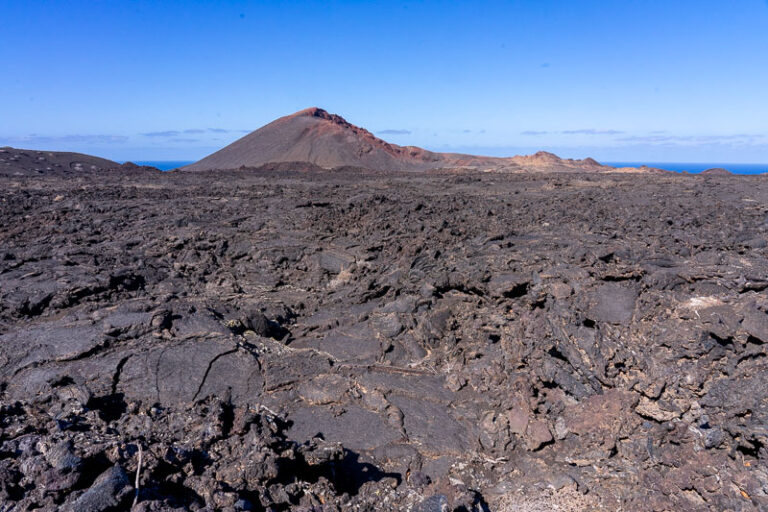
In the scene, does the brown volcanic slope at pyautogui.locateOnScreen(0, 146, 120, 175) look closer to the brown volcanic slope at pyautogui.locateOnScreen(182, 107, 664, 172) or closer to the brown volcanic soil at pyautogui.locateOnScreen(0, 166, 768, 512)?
the brown volcanic slope at pyautogui.locateOnScreen(182, 107, 664, 172)

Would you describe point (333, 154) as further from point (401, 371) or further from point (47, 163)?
point (401, 371)

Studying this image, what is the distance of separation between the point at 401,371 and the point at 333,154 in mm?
27534

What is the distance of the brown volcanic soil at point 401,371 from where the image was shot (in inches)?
134

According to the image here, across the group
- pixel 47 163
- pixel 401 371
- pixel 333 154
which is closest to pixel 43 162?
pixel 47 163

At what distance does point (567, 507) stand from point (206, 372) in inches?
134

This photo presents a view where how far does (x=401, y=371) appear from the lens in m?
5.43

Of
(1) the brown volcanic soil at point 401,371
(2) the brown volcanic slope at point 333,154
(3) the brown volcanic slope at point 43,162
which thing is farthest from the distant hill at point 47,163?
(1) the brown volcanic soil at point 401,371

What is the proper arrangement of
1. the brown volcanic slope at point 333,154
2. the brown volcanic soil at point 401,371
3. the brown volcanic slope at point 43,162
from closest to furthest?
the brown volcanic soil at point 401,371 → the brown volcanic slope at point 43,162 → the brown volcanic slope at point 333,154

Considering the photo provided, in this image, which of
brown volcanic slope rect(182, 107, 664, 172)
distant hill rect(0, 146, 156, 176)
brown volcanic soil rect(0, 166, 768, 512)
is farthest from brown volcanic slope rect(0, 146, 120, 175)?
brown volcanic soil rect(0, 166, 768, 512)

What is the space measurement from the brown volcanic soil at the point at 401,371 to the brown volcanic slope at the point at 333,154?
77.6 ft

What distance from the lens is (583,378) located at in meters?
4.63

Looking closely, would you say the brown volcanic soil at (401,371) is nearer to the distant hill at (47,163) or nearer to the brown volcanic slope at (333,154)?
the distant hill at (47,163)

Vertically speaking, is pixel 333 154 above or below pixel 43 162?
above

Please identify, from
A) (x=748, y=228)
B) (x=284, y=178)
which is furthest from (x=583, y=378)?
(x=284, y=178)
